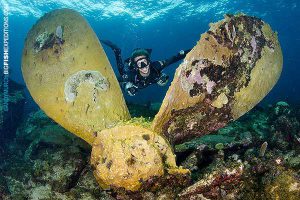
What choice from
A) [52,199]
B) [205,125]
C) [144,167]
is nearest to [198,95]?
[205,125]

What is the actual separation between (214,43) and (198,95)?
80cm

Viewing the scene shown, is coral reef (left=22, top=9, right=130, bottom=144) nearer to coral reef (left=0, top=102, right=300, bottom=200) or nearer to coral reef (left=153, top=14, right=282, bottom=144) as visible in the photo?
coral reef (left=0, top=102, right=300, bottom=200)

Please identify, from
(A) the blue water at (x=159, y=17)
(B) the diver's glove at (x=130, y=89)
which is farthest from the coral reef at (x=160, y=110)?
(A) the blue water at (x=159, y=17)

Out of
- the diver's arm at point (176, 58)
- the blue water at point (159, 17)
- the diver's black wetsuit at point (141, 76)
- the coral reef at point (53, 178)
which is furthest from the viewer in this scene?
the blue water at point (159, 17)

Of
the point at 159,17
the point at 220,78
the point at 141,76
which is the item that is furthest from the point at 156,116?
the point at 159,17

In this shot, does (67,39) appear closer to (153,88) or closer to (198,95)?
(198,95)

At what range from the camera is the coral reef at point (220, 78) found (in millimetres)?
4355

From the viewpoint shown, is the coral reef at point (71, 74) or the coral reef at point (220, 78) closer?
the coral reef at point (220, 78)

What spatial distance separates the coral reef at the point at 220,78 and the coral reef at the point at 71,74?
95cm

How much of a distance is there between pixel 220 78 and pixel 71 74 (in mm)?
2309

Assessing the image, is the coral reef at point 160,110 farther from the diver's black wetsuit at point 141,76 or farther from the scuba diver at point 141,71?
the diver's black wetsuit at point 141,76

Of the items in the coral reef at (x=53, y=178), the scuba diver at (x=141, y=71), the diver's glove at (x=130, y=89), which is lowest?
the coral reef at (x=53, y=178)

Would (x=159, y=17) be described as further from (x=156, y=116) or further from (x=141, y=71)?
(x=156, y=116)

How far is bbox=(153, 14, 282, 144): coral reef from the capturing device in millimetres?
4355
